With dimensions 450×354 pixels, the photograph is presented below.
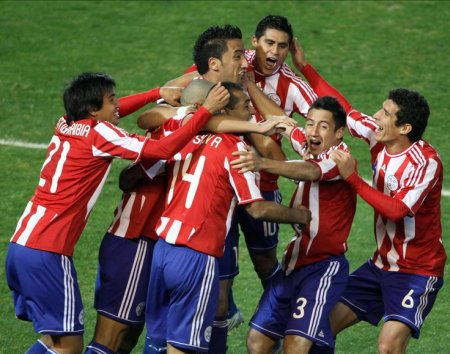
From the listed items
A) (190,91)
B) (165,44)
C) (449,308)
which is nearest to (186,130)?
(190,91)

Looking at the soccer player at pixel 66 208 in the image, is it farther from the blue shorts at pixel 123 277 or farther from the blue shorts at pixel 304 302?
the blue shorts at pixel 304 302

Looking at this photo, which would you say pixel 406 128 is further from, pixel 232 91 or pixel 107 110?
pixel 107 110

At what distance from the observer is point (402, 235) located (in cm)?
909

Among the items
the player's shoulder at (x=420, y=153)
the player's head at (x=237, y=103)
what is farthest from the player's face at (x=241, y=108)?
the player's shoulder at (x=420, y=153)

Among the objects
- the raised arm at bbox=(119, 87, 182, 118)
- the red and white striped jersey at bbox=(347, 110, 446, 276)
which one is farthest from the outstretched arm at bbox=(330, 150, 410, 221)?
the raised arm at bbox=(119, 87, 182, 118)

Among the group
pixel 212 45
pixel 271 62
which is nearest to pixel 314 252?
pixel 212 45

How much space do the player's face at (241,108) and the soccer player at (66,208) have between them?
164mm

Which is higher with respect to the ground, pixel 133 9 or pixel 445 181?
pixel 133 9

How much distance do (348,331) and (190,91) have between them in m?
2.84

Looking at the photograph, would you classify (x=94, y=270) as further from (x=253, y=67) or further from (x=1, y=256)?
(x=253, y=67)

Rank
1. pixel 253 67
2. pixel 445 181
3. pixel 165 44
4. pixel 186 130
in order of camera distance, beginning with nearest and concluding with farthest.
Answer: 1. pixel 186 130
2. pixel 253 67
3. pixel 445 181
4. pixel 165 44

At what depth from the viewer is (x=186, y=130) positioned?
839 cm

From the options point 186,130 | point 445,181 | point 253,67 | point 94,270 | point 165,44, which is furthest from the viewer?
point 165,44

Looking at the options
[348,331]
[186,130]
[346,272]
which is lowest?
[348,331]
